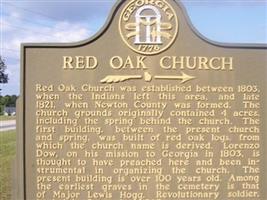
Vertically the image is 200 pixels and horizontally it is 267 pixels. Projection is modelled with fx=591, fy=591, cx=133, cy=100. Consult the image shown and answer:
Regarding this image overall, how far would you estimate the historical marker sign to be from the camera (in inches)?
215

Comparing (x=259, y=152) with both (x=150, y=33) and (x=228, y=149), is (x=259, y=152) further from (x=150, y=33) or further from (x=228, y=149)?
(x=150, y=33)

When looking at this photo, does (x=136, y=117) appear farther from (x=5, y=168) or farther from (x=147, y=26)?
(x=5, y=168)

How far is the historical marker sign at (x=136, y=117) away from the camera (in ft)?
17.9

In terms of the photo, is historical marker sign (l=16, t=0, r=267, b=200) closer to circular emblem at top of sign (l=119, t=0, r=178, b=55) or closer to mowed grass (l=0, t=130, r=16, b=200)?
circular emblem at top of sign (l=119, t=0, r=178, b=55)

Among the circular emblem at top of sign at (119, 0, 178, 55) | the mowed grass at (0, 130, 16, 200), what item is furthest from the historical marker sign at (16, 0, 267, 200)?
the mowed grass at (0, 130, 16, 200)

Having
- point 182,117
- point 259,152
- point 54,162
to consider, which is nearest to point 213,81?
point 182,117

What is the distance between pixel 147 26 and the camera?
5.50 metres

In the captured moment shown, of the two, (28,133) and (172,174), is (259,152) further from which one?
(28,133)

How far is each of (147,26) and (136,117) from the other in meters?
0.85

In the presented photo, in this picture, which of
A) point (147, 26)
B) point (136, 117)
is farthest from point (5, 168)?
point (147, 26)

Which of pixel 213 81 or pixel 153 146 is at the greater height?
pixel 213 81

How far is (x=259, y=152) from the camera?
5590 millimetres

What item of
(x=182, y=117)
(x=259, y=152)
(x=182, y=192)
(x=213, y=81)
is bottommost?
(x=182, y=192)

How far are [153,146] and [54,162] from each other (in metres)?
0.93
